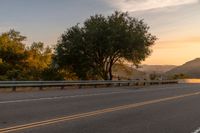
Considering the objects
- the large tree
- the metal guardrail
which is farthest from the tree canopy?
the metal guardrail

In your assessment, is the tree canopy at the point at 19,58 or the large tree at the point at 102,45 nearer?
the large tree at the point at 102,45

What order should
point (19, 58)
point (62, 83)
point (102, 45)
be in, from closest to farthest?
point (62, 83) → point (102, 45) → point (19, 58)

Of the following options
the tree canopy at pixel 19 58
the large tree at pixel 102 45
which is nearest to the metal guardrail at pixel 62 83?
the large tree at pixel 102 45

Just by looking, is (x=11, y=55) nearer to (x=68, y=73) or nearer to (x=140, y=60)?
(x=68, y=73)

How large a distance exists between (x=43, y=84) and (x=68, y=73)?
3213 cm

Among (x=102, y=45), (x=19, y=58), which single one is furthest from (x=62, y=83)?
(x=19, y=58)

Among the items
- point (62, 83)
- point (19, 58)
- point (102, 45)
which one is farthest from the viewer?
point (19, 58)

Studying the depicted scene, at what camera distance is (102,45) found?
201 ft

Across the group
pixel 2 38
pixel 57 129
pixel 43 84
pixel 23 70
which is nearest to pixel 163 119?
pixel 57 129

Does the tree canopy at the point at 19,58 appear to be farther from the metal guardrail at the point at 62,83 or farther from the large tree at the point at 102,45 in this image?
the metal guardrail at the point at 62,83

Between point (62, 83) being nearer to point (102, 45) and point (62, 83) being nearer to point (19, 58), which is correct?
point (102, 45)

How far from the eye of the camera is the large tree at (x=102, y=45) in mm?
60938

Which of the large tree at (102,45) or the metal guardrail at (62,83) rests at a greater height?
the large tree at (102,45)

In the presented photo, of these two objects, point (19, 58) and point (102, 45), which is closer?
point (102, 45)
